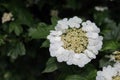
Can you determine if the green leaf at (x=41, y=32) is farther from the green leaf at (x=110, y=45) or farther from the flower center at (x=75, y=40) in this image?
the green leaf at (x=110, y=45)

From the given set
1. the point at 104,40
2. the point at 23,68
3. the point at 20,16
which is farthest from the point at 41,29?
the point at 23,68

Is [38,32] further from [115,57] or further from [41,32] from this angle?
[115,57]

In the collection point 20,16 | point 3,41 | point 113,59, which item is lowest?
point 113,59

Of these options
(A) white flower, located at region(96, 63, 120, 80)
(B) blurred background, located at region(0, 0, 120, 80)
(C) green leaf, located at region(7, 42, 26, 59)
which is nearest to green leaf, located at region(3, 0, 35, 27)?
(B) blurred background, located at region(0, 0, 120, 80)

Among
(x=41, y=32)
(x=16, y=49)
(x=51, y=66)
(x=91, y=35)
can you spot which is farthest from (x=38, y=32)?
(x=16, y=49)

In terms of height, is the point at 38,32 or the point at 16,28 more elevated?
the point at 16,28

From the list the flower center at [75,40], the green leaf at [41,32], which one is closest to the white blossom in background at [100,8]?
the green leaf at [41,32]

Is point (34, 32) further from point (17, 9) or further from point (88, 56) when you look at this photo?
point (17, 9)
